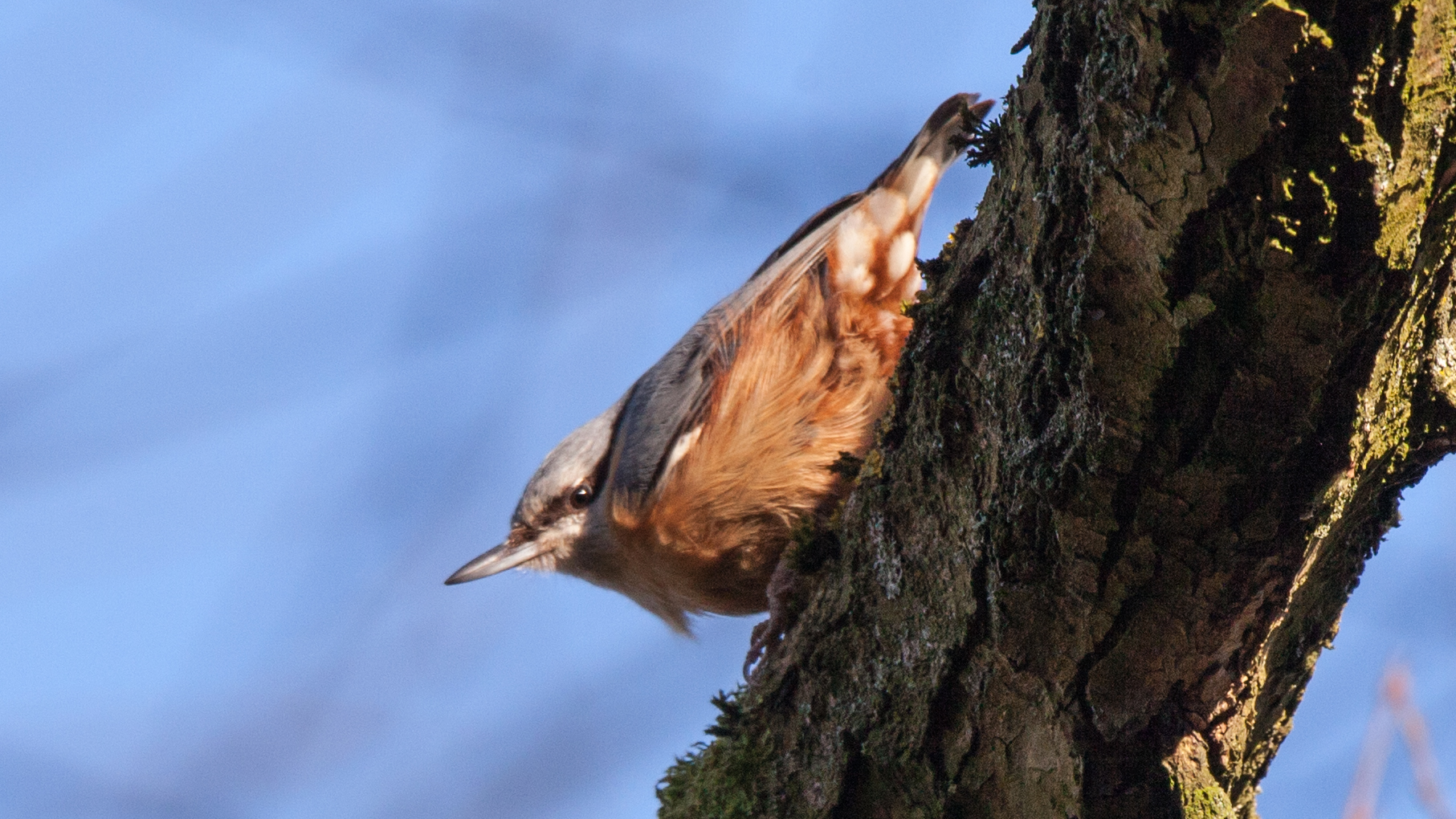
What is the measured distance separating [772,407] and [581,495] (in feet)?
3.27

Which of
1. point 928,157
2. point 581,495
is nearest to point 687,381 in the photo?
point 581,495

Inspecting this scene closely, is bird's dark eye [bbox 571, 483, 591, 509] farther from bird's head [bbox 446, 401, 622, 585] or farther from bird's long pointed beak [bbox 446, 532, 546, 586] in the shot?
bird's long pointed beak [bbox 446, 532, 546, 586]

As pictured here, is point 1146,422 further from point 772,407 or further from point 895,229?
point 895,229

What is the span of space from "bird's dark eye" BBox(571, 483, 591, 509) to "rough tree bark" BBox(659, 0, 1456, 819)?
1802 millimetres

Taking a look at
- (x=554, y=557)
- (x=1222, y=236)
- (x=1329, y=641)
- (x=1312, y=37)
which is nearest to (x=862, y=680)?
(x=1329, y=641)

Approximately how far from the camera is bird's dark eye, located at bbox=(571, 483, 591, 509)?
3773 millimetres

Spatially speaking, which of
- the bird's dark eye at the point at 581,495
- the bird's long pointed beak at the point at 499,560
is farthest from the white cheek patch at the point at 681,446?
the bird's long pointed beak at the point at 499,560

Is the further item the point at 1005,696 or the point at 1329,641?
the point at 1329,641

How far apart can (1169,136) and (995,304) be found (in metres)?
0.42

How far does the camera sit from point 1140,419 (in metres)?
1.43

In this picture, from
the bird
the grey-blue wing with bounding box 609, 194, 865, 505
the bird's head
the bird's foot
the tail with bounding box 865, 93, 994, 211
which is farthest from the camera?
the bird's head

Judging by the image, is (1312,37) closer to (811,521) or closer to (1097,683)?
(1097,683)

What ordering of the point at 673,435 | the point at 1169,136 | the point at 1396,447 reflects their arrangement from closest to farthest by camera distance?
the point at 1169,136, the point at 1396,447, the point at 673,435

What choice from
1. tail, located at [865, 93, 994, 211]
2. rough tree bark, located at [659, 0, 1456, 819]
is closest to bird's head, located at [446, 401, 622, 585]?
tail, located at [865, 93, 994, 211]
